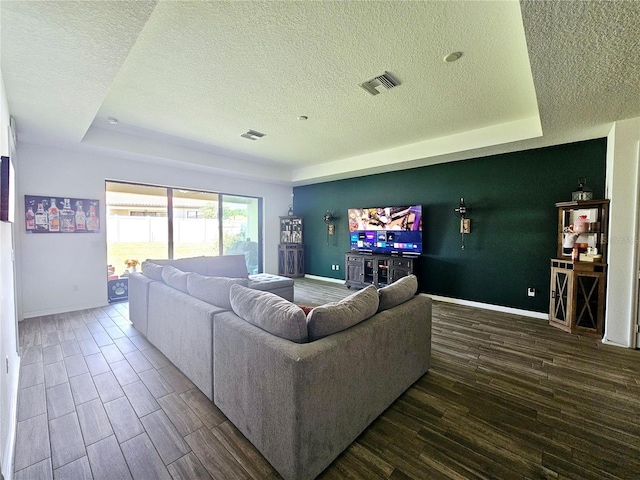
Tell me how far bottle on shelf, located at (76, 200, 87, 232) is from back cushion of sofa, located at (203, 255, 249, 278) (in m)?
2.03

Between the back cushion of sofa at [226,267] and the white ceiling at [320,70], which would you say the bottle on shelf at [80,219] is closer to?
the white ceiling at [320,70]

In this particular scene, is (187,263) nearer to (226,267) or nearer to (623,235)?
(226,267)

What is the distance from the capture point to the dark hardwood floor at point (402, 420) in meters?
1.53

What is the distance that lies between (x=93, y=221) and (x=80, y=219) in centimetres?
16

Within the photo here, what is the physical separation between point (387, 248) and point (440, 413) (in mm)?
3785

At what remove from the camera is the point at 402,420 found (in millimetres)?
1905

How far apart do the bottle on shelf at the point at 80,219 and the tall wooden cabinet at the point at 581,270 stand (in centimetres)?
711

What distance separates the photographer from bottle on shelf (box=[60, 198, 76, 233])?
165 inches

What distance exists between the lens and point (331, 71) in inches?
101

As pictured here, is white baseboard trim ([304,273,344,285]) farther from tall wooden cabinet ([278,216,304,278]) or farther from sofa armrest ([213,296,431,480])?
sofa armrest ([213,296,431,480])

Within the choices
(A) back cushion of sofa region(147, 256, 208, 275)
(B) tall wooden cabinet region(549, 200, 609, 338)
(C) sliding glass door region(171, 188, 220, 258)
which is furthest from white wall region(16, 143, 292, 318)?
(B) tall wooden cabinet region(549, 200, 609, 338)

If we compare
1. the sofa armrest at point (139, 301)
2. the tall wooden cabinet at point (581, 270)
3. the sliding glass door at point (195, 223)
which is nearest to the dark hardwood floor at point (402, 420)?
the sofa armrest at point (139, 301)

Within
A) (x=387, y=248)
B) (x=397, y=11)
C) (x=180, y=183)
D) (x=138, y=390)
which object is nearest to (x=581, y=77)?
(x=397, y=11)

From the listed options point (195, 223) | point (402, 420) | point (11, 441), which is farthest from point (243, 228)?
point (402, 420)
